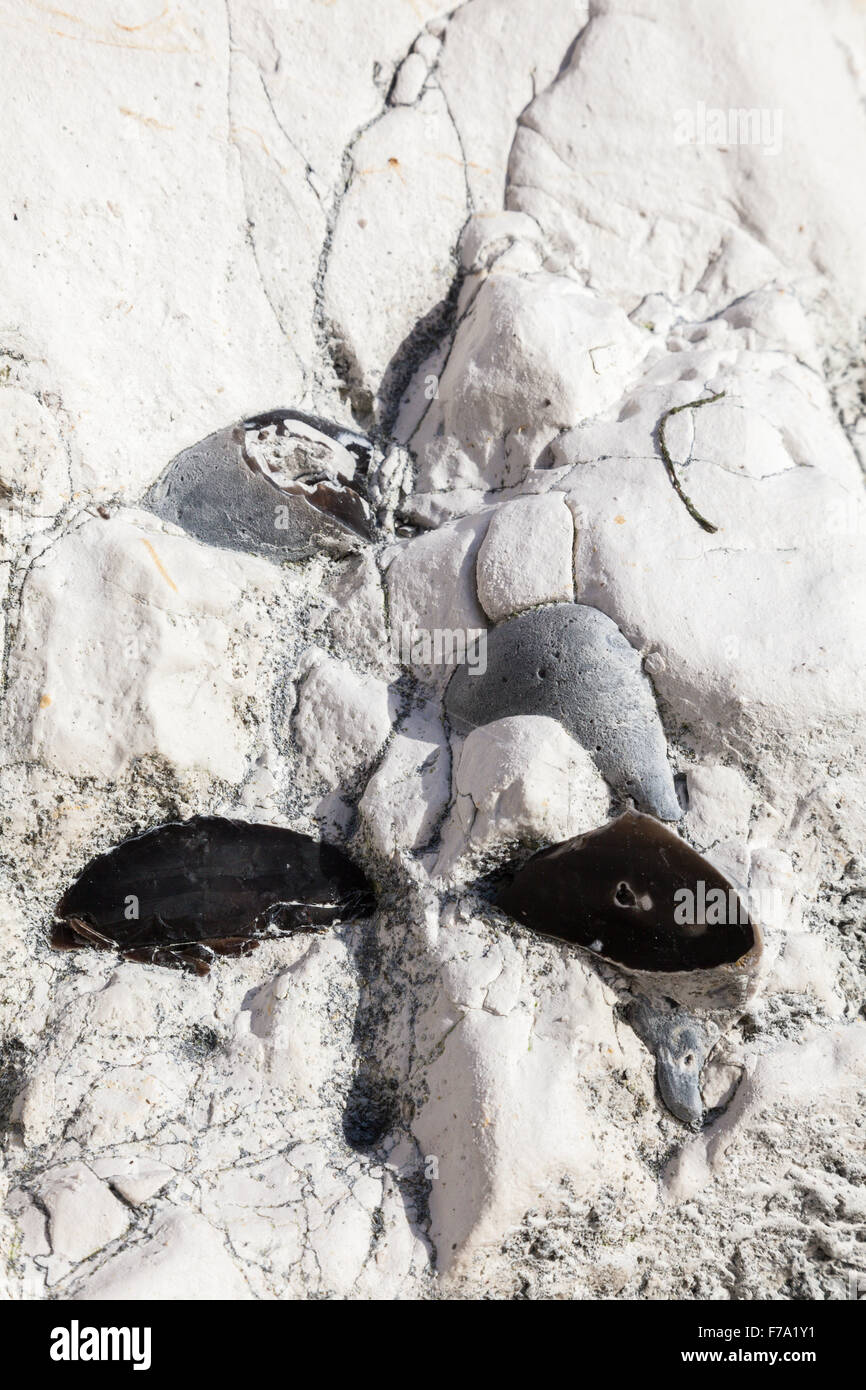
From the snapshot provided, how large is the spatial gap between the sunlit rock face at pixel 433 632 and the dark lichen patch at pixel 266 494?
1 centimetres

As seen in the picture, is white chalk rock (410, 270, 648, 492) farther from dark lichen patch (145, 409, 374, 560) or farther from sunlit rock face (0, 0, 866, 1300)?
dark lichen patch (145, 409, 374, 560)

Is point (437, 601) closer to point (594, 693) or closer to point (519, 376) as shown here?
point (594, 693)

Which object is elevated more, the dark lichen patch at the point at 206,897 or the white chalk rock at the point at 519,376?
the white chalk rock at the point at 519,376

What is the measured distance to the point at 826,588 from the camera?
7.52 ft

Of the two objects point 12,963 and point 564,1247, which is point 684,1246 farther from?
point 12,963

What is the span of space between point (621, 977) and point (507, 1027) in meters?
0.25

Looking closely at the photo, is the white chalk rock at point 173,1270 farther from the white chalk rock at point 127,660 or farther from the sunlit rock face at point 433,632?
the white chalk rock at point 127,660

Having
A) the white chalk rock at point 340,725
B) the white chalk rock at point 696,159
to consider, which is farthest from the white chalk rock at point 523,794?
the white chalk rock at point 696,159

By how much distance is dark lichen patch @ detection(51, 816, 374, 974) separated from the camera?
243cm

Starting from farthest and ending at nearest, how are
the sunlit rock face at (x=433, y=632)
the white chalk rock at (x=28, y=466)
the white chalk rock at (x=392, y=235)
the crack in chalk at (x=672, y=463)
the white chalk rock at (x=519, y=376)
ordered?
the white chalk rock at (x=392, y=235) → the white chalk rock at (x=519, y=376) → the white chalk rock at (x=28, y=466) → the crack in chalk at (x=672, y=463) → the sunlit rock face at (x=433, y=632)

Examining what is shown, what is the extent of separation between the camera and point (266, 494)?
2713 mm

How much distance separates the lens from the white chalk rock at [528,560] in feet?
8.05

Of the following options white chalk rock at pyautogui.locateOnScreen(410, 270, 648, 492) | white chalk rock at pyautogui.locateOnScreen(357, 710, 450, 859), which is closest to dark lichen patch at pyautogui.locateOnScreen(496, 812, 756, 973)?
white chalk rock at pyautogui.locateOnScreen(357, 710, 450, 859)
